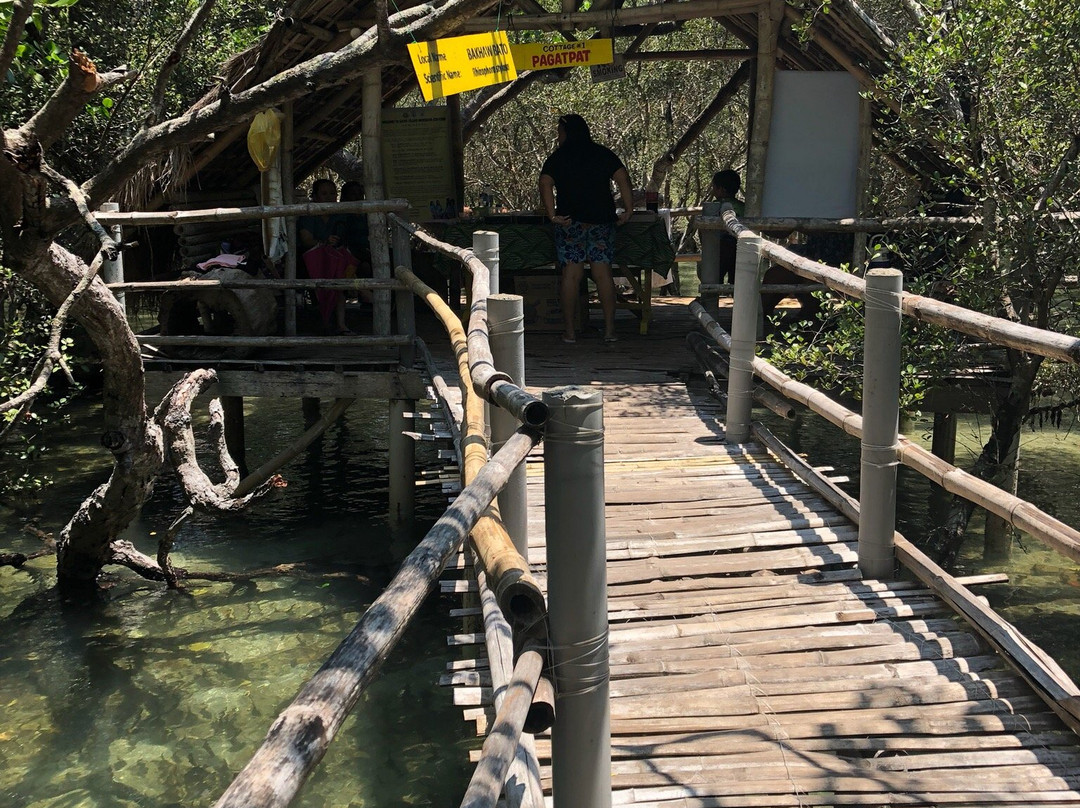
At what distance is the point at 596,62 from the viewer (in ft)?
27.0

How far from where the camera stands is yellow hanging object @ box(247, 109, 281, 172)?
320 inches

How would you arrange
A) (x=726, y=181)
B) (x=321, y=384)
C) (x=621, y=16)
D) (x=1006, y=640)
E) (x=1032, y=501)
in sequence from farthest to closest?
(x=726, y=181), (x=1032, y=501), (x=621, y=16), (x=321, y=384), (x=1006, y=640)

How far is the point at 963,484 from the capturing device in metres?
3.48

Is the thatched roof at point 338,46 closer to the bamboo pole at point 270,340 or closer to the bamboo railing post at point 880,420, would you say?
the bamboo pole at point 270,340

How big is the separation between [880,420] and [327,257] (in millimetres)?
5958

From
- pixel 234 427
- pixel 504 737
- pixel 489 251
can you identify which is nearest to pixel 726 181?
pixel 234 427

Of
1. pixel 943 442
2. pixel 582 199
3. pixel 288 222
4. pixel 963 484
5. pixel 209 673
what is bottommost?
pixel 209 673

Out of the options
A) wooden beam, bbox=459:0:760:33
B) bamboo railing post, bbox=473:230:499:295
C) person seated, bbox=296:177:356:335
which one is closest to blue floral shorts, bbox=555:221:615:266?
wooden beam, bbox=459:0:760:33

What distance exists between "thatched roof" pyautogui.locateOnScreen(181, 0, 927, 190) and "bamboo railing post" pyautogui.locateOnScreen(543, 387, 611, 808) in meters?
5.37

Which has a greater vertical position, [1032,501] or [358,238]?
[358,238]

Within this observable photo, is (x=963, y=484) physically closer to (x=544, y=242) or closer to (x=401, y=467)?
(x=401, y=467)

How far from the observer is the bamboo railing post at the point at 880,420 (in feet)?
12.2

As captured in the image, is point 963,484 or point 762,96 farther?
point 762,96

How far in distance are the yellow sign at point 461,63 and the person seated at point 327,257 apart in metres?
2.08
